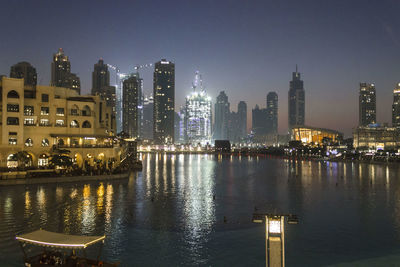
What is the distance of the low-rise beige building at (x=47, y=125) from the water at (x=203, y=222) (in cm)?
1538

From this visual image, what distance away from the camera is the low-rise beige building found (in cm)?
6406

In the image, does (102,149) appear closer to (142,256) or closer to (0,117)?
(0,117)

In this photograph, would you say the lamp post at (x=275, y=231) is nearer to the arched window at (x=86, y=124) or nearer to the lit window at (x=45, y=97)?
the lit window at (x=45, y=97)

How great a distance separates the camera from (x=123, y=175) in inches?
2552

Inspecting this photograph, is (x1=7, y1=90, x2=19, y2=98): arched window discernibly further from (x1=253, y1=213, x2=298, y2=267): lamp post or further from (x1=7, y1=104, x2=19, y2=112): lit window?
(x1=253, y1=213, x2=298, y2=267): lamp post

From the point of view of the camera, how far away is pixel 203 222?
33312 millimetres

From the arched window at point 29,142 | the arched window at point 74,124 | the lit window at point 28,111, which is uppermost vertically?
the lit window at point 28,111

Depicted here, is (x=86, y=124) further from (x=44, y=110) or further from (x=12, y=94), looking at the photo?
(x=12, y=94)

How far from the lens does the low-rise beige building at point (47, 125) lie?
64062 millimetres

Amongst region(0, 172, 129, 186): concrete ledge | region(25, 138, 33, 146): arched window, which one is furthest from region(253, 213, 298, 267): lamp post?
region(25, 138, 33, 146): arched window

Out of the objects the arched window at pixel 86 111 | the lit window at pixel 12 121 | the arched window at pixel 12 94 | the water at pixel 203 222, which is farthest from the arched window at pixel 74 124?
the water at pixel 203 222

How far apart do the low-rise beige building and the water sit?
15380 mm

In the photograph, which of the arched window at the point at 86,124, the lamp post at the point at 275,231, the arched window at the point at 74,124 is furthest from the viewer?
the arched window at the point at 86,124

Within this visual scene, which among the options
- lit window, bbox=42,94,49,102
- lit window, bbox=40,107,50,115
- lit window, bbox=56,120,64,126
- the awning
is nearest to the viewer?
the awning
